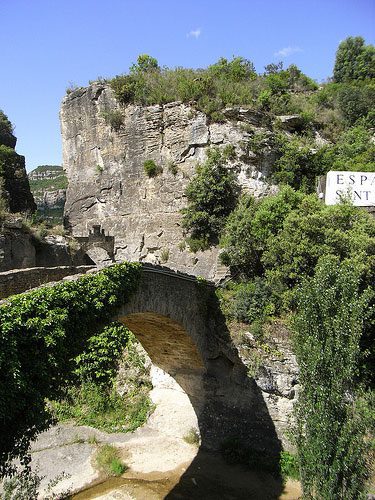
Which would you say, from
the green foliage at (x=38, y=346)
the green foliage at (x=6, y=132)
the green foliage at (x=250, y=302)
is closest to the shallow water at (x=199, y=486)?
the green foliage at (x=250, y=302)

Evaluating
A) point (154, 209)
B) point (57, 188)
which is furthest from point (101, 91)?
point (57, 188)

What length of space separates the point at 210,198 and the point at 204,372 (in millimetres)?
7725

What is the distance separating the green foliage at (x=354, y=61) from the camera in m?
29.8

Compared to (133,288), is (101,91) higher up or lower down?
higher up

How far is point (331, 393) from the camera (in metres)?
9.68

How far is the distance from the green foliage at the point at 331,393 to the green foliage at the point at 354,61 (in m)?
24.6

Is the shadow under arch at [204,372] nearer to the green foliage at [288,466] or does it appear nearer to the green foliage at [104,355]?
the green foliage at [288,466]

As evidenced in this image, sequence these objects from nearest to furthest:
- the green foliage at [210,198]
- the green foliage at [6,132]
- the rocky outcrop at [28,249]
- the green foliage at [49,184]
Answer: the rocky outcrop at [28,249] < the green foliage at [210,198] < the green foliage at [6,132] < the green foliage at [49,184]

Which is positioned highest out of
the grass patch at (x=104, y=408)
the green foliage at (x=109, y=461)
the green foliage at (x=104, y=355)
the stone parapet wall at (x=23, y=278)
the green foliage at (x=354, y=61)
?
the green foliage at (x=354, y=61)

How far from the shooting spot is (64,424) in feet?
50.1

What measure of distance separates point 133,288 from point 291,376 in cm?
651

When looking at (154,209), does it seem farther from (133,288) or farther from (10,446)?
(10,446)

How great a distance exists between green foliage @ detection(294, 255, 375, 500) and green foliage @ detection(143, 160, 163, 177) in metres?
12.2

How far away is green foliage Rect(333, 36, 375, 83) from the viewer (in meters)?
29.8
